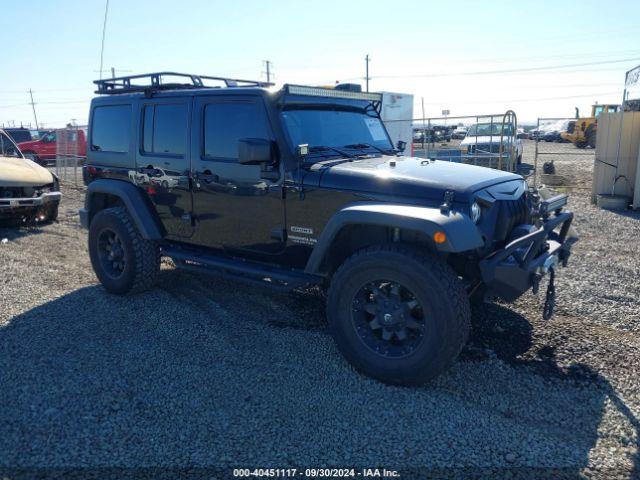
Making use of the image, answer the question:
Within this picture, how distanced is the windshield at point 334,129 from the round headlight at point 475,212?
4.86 feet

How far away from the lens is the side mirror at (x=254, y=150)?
414 centimetres

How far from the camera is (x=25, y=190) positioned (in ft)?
30.0

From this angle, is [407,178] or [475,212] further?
[407,178]

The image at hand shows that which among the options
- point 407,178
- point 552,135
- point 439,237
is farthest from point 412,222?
point 552,135

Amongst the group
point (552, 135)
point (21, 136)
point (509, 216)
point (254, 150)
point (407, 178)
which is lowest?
point (509, 216)

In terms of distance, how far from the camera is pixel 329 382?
12.7 feet

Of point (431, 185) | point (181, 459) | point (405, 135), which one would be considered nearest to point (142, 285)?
point (181, 459)

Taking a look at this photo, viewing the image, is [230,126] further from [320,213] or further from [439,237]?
[439,237]

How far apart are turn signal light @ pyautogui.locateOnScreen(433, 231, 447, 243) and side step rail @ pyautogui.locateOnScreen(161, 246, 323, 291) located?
128cm

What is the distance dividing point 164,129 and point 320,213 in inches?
80.7

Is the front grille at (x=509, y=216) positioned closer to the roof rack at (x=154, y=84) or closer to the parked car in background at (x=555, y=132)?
the roof rack at (x=154, y=84)

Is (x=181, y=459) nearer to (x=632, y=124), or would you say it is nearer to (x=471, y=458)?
(x=471, y=458)

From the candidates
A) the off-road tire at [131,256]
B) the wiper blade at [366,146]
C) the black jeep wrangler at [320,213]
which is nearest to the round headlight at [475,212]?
the black jeep wrangler at [320,213]

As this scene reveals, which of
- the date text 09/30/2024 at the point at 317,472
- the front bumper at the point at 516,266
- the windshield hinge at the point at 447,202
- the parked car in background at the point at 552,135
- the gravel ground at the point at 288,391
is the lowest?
the date text 09/30/2024 at the point at 317,472
